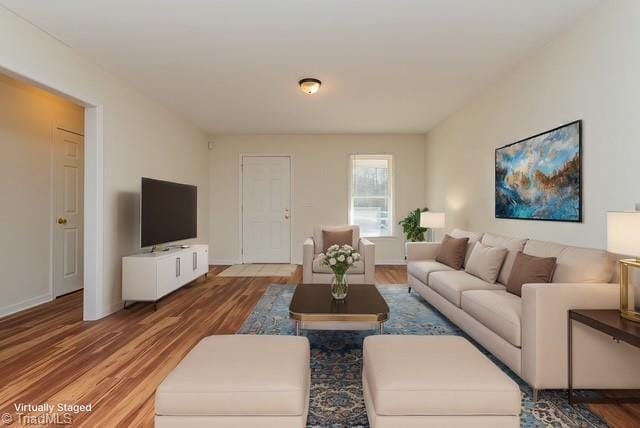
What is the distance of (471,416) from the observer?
1.40 meters

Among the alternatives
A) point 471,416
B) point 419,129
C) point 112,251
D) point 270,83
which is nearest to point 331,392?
point 471,416

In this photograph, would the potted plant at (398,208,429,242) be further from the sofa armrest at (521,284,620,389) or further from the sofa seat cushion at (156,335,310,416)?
the sofa seat cushion at (156,335,310,416)

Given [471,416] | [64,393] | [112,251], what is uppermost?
[112,251]

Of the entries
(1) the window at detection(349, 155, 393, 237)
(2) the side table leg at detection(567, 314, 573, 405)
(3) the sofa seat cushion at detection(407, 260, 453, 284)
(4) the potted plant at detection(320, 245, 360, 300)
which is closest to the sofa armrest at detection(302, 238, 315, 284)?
(3) the sofa seat cushion at detection(407, 260, 453, 284)

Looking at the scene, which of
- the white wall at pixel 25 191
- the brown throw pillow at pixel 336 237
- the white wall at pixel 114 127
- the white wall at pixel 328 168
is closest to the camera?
the white wall at pixel 114 127

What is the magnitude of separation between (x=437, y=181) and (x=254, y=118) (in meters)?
3.26

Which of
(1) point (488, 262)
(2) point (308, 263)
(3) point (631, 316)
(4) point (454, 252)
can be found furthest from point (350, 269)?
(3) point (631, 316)

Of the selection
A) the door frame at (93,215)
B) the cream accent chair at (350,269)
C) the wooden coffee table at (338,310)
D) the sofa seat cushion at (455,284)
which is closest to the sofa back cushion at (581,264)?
the sofa seat cushion at (455,284)

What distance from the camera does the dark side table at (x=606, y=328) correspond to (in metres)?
1.60

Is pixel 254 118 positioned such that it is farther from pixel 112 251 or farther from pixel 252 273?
pixel 112 251

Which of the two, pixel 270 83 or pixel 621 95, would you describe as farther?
pixel 270 83

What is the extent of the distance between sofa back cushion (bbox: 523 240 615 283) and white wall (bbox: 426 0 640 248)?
0.30 meters

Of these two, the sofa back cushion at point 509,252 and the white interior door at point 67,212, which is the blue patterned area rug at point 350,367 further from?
the white interior door at point 67,212

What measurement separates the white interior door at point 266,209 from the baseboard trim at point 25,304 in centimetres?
319
